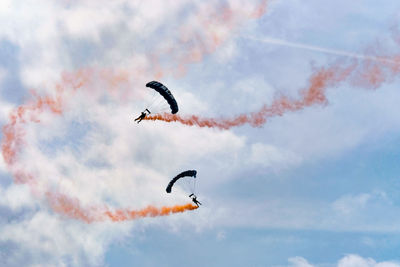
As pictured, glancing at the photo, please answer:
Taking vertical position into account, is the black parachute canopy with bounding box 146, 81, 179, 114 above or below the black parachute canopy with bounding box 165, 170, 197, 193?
above

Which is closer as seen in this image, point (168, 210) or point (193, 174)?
point (193, 174)

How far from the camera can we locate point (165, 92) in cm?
6488

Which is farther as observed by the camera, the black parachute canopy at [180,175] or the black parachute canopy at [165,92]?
the black parachute canopy at [180,175]

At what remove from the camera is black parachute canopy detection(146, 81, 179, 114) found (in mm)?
64500

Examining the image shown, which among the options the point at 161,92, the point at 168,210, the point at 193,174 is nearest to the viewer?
the point at 161,92

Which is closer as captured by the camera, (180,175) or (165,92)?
(165,92)

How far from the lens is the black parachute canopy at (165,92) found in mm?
64500

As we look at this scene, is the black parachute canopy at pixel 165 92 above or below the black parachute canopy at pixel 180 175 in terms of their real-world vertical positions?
above

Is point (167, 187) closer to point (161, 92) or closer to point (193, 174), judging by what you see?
point (193, 174)

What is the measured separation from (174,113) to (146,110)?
4.87m

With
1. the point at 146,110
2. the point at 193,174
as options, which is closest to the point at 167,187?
the point at 193,174

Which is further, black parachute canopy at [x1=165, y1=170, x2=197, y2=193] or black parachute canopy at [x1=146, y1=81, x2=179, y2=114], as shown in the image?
black parachute canopy at [x1=165, y1=170, x2=197, y2=193]

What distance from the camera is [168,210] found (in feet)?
271

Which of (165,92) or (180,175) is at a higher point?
(165,92)
